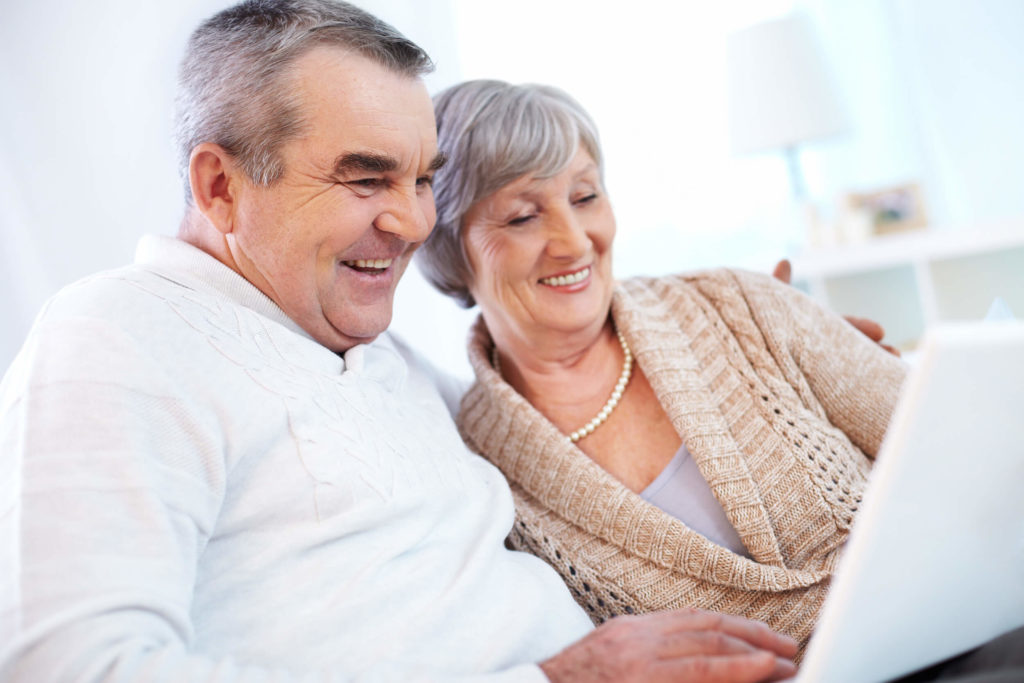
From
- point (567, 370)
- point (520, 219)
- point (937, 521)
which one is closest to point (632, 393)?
point (567, 370)

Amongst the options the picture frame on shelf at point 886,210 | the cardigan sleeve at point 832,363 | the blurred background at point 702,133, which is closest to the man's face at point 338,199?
the cardigan sleeve at point 832,363

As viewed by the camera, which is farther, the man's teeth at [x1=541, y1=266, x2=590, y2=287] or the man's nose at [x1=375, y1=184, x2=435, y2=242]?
the man's teeth at [x1=541, y1=266, x2=590, y2=287]

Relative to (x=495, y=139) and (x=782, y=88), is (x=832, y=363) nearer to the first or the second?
(x=495, y=139)

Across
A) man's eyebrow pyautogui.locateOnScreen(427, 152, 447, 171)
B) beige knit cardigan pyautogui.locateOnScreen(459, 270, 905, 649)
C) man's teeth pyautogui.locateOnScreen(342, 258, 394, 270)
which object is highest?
man's eyebrow pyautogui.locateOnScreen(427, 152, 447, 171)

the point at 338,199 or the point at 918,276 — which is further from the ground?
the point at 338,199

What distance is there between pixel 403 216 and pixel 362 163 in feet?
0.35

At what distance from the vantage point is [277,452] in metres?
0.93

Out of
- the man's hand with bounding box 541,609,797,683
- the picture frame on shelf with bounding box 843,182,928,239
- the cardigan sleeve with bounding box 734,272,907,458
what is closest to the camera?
the man's hand with bounding box 541,609,797,683

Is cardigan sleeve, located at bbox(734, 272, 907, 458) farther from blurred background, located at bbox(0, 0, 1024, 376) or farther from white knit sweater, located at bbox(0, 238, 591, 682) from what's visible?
blurred background, located at bbox(0, 0, 1024, 376)

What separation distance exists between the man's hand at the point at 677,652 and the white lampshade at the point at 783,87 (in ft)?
8.10

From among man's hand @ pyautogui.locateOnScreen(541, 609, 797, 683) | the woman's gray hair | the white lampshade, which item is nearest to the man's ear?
the woman's gray hair

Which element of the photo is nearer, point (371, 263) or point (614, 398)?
point (371, 263)

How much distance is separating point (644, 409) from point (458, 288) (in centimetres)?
46

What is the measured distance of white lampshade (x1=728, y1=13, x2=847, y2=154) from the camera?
9.95 feet
